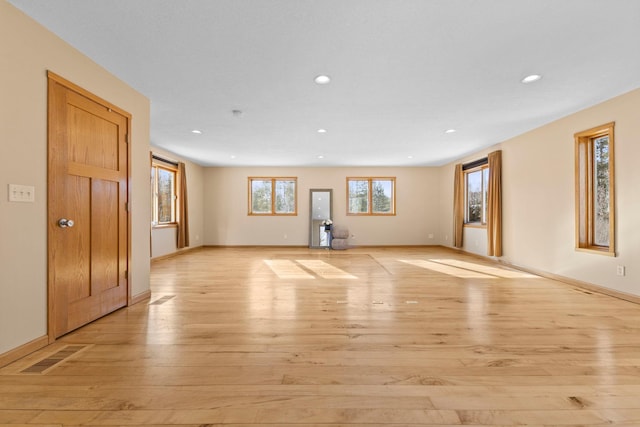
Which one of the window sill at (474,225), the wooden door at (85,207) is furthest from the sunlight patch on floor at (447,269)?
the wooden door at (85,207)

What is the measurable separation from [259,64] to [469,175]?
6360 millimetres

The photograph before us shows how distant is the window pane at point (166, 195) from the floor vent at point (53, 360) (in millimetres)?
4725

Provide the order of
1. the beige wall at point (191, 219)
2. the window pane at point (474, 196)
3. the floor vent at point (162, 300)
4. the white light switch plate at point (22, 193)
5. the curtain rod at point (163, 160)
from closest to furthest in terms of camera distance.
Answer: the white light switch plate at point (22, 193)
the floor vent at point (162, 300)
the curtain rod at point (163, 160)
the beige wall at point (191, 219)
the window pane at point (474, 196)

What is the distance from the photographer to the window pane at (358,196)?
8.63m

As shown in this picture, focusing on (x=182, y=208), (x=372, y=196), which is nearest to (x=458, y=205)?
(x=372, y=196)

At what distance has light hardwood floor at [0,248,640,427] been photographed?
1.45 m

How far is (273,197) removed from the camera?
8.58 m

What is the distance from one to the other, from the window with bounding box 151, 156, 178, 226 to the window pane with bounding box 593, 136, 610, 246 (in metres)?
7.55

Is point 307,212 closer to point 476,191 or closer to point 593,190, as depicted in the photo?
point 476,191

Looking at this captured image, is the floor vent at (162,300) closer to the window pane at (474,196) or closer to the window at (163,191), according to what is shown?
the window at (163,191)

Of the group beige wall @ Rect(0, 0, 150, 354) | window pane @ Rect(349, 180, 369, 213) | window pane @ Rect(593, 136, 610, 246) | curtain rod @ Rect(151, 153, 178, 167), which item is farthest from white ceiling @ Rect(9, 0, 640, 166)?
window pane @ Rect(349, 180, 369, 213)

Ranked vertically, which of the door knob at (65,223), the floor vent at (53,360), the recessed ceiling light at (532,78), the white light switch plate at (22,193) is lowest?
the floor vent at (53,360)

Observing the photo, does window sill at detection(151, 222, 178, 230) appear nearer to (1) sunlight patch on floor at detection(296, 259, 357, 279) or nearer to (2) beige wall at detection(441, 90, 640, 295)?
(1) sunlight patch on floor at detection(296, 259, 357, 279)

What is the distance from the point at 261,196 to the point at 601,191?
7359 millimetres
